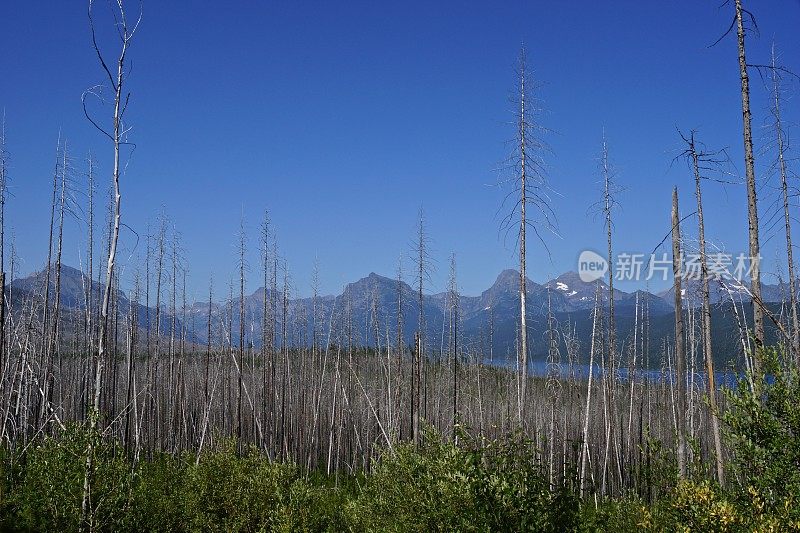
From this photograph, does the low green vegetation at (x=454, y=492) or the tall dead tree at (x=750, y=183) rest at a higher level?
the tall dead tree at (x=750, y=183)

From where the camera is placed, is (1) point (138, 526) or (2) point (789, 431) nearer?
(2) point (789, 431)

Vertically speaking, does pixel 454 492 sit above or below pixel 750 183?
below

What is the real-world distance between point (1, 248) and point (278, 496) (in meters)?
7.55

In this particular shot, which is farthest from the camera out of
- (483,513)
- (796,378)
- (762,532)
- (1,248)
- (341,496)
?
(341,496)

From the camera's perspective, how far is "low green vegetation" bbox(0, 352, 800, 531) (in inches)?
234

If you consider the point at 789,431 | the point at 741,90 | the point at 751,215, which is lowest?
the point at 789,431

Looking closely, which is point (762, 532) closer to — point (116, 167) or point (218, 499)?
point (116, 167)

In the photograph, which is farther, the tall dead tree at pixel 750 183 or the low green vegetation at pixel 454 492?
the tall dead tree at pixel 750 183

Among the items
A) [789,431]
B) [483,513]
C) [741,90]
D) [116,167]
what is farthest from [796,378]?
[116,167]

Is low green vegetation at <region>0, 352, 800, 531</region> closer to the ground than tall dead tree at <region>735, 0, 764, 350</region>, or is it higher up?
closer to the ground

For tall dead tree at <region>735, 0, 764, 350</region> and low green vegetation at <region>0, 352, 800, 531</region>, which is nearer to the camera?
low green vegetation at <region>0, 352, 800, 531</region>

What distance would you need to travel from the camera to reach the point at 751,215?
7.71 meters

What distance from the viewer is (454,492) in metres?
6.95

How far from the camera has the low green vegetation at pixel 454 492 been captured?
5.95m
